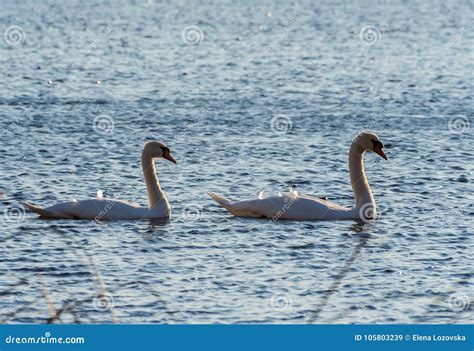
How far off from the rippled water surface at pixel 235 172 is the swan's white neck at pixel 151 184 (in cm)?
46

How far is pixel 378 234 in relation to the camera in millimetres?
22828

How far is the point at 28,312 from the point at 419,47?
43877 millimetres

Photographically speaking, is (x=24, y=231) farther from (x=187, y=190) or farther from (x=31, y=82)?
(x=31, y=82)

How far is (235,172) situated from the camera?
28250mm

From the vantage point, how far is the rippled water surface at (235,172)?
1834cm

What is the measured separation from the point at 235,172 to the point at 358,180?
4155mm

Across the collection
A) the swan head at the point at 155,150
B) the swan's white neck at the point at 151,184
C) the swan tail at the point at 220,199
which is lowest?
the swan tail at the point at 220,199

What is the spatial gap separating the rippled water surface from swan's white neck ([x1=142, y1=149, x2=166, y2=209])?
1.50 feet

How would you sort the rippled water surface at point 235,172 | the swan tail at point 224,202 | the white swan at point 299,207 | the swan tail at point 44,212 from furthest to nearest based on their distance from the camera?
1. the swan tail at point 224,202
2. the white swan at point 299,207
3. the swan tail at point 44,212
4. the rippled water surface at point 235,172

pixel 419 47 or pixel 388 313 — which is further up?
pixel 419 47

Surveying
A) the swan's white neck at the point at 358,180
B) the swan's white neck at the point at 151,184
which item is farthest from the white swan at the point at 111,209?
the swan's white neck at the point at 358,180

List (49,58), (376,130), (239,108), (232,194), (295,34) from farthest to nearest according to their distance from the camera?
(295,34)
(49,58)
(239,108)
(376,130)
(232,194)

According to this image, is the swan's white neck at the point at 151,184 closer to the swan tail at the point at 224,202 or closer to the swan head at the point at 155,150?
the swan head at the point at 155,150

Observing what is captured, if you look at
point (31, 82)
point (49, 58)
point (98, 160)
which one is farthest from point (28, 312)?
point (49, 58)
